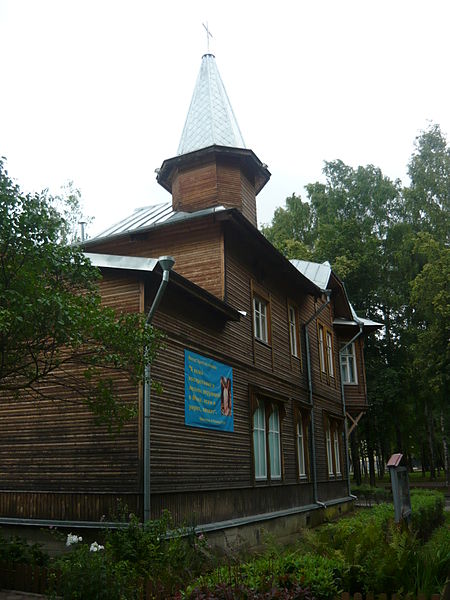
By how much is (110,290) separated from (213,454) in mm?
3980

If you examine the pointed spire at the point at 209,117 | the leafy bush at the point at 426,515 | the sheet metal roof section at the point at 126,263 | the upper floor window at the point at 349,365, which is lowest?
the leafy bush at the point at 426,515

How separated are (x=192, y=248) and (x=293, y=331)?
585 centimetres

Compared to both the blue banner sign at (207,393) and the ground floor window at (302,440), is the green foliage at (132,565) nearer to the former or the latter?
the blue banner sign at (207,393)

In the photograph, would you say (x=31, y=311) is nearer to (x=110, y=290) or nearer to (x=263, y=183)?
(x=110, y=290)

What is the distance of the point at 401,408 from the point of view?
36.1 meters

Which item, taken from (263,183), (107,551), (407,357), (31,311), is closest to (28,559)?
(107,551)

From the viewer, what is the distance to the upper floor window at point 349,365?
25.4m

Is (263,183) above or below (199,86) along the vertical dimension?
below

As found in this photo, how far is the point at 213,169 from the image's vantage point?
56.7 ft

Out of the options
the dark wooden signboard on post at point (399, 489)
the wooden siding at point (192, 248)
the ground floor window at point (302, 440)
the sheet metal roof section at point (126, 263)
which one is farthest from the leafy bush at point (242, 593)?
the ground floor window at point (302, 440)

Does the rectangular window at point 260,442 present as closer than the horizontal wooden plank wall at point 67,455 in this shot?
No

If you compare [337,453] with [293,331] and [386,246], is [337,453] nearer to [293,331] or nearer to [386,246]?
[293,331]

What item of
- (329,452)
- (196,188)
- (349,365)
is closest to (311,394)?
(329,452)

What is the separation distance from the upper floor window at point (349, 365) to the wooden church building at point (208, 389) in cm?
159
